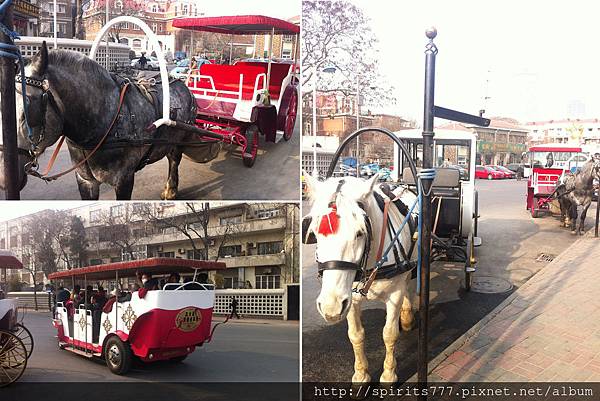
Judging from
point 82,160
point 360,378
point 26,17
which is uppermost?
point 26,17

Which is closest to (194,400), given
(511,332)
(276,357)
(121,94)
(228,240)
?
(276,357)

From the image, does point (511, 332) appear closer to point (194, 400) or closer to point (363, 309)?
point (363, 309)

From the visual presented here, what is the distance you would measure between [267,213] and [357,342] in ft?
3.40

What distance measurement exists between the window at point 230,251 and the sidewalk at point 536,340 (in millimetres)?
1625

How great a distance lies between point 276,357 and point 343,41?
2301mm

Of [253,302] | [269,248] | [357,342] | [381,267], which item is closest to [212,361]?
[253,302]

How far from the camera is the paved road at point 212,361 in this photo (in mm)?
2898

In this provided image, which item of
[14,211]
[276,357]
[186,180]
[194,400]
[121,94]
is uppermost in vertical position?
[121,94]

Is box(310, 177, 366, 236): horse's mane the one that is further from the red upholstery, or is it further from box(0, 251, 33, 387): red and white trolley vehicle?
box(0, 251, 33, 387): red and white trolley vehicle

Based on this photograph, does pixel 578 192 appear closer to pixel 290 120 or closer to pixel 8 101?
pixel 290 120

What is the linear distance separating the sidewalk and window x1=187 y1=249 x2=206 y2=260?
180 centimetres

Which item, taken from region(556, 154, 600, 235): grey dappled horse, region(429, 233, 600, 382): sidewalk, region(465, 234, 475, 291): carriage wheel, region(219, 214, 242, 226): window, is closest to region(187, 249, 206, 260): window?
region(219, 214, 242, 226): window

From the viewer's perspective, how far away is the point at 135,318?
2.98 m

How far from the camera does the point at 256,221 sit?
275 centimetres
